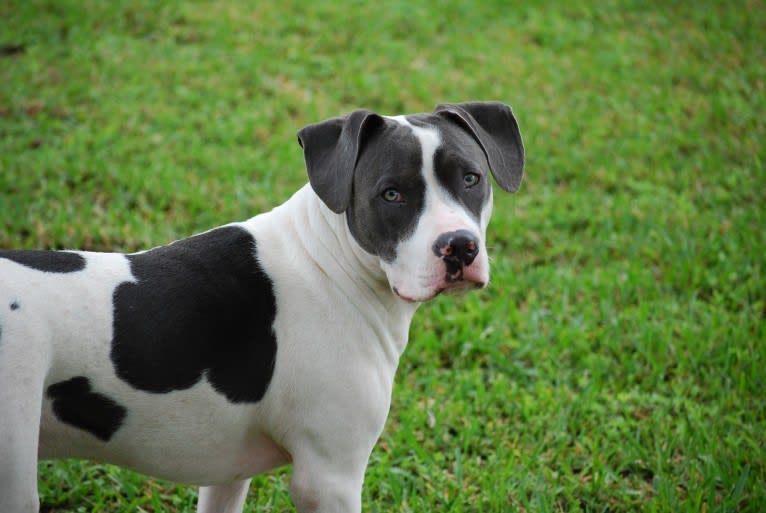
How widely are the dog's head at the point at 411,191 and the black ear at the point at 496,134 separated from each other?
1 centimetres

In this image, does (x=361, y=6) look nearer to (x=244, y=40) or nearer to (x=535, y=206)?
(x=244, y=40)

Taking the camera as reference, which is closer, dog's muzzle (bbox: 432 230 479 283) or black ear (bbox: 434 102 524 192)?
dog's muzzle (bbox: 432 230 479 283)

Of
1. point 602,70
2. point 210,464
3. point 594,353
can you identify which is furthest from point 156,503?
point 602,70

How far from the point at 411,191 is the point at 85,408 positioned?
128cm

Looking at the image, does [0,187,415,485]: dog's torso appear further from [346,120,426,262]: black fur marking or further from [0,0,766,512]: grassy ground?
[0,0,766,512]: grassy ground

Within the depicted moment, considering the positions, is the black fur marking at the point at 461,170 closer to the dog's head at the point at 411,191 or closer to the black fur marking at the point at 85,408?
the dog's head at the point at 411,191

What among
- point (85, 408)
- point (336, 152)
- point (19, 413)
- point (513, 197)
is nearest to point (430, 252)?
point (336, 152)

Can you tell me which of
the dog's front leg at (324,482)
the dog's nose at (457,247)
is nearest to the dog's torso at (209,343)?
the dog's front leg at (324,482)

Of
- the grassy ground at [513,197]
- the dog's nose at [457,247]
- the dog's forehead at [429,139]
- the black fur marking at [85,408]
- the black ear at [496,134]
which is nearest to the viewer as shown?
the black fur marking at [85,408]

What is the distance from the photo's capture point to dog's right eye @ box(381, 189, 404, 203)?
2.92m

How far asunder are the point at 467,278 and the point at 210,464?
3.57 feet

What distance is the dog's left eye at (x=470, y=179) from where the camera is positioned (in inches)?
119

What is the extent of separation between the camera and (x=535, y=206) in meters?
6.71

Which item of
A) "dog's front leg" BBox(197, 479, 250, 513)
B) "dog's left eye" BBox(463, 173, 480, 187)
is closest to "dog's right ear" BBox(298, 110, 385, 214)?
"dog's left eye" BBox(463, 173, 480, 187)
